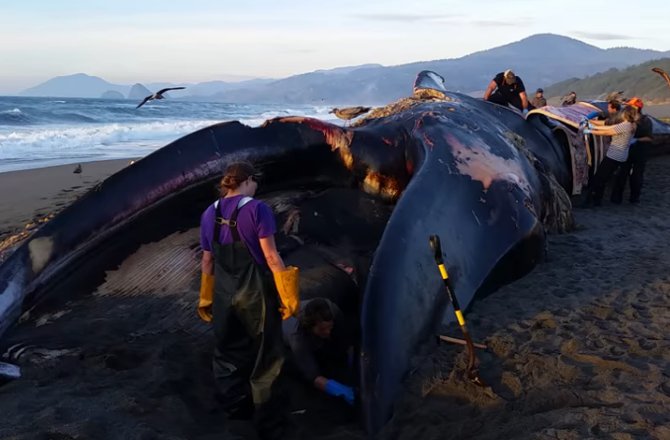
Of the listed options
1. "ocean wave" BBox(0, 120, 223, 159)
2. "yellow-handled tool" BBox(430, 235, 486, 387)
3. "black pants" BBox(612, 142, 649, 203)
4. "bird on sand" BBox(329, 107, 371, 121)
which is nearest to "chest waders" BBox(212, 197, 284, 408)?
"yellow-handled tool" BBox(430, 235, 486, 387)

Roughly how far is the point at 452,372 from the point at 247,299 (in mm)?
1358

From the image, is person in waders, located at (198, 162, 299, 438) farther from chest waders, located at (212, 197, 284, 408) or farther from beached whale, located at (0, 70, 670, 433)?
beached whale, located at (0, 70, 670, 433)

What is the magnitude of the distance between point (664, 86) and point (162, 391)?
5118 centimetres

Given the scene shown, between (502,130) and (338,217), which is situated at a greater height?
(502,130)

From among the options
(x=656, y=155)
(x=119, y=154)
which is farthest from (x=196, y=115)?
(x=656, y=155)

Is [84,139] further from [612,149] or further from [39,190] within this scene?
[612,149]

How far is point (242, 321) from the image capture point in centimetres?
398

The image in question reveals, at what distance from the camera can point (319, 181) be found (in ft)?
19.7

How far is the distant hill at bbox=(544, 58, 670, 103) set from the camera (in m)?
47.9

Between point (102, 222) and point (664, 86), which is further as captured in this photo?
point (664, 86)

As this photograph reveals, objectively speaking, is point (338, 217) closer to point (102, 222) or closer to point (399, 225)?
point (399, 225)

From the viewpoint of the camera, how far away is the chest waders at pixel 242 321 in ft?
12.7

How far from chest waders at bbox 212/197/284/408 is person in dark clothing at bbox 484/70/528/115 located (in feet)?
23.8

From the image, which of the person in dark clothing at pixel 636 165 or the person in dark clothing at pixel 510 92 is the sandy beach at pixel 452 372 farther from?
the person in dark clothing at pixel 510 92
